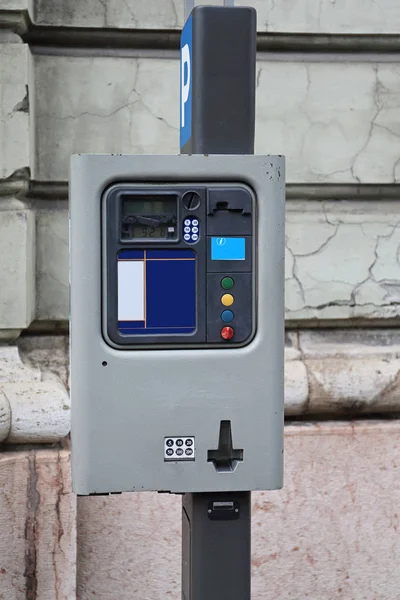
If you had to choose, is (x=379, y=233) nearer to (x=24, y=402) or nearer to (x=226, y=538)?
(x=24, y=402)

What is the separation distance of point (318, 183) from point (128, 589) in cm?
178

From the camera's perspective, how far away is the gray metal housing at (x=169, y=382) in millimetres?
1877

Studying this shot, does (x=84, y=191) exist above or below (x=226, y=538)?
above

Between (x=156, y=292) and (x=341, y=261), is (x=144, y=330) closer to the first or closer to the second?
(x=156, y=292)

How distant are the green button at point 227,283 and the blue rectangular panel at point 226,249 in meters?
0.05

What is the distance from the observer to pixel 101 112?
328cm

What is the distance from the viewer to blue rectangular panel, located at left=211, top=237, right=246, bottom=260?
1.91 metres

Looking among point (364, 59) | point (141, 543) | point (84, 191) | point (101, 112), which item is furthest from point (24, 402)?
point (364, 59)

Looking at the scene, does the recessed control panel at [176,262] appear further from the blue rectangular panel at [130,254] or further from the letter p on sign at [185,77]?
the letter p on sign at [185,77]

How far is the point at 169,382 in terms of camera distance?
190cm

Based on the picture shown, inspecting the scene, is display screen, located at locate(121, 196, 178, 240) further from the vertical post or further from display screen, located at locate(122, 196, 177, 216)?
the vertical post

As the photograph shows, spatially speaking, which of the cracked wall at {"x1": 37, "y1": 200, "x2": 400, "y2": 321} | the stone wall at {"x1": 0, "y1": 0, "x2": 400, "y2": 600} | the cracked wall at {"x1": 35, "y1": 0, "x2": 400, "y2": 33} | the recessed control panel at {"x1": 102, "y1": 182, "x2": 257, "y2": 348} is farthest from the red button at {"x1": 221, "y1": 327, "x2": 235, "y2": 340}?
the cracked wall at {"x1": 35, "y1": 0, "x2": 400, "y2": 33}

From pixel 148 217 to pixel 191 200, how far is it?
105 mm

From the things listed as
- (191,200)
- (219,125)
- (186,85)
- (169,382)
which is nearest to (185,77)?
(186,85)
